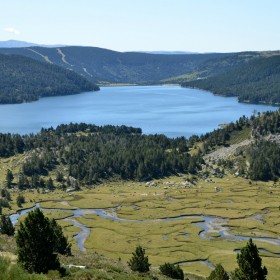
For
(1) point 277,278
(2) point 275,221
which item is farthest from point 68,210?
(1) point 277,278

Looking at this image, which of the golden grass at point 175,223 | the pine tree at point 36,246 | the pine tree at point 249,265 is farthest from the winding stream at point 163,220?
the pine tree at point 36,246

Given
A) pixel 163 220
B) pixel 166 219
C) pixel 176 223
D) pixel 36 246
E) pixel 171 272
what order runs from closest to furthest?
pixel 36 246
pixel 171 272
pixel 176 223
pixel 163 220
pixel 166 219

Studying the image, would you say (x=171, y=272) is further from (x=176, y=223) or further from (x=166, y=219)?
(x=166, y=219)

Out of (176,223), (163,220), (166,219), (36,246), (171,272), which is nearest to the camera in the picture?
(36,246)

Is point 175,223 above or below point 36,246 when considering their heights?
below

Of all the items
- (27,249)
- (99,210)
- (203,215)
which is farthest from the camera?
(99,210)

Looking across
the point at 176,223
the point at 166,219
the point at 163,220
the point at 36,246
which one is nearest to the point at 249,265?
the point at 36,246

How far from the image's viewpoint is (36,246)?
56.5m

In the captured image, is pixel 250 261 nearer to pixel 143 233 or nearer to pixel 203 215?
pixel 143 233

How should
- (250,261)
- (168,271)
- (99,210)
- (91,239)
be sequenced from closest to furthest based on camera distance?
(250,261) < (168,271) < (91,239) < (99,210)

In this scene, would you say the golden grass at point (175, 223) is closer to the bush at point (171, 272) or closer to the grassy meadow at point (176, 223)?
the grassy meadow at point (176, 223)

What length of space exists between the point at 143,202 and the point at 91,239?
48.0 metres

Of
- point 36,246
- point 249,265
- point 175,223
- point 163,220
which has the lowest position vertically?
point 163,220

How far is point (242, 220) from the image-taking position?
6053 inches
